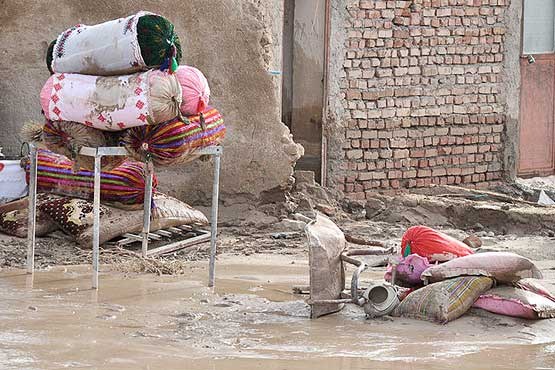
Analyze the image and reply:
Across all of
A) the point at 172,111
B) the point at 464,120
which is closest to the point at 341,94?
the point at 464,120

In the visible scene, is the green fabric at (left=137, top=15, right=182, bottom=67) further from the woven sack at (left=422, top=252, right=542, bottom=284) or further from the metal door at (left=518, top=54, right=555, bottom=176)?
the metal door at (left=518, top=54, right=555, bottom=176)

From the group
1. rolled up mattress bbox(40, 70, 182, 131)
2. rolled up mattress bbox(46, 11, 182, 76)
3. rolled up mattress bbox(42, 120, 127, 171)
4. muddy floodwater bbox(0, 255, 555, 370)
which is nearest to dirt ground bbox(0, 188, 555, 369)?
muddy floodwater bbox(0, 255, 555, 370)

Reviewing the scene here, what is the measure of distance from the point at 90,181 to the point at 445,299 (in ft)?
9.64

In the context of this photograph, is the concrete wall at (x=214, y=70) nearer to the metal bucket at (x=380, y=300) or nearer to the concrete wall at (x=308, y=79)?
the concrete wall at (x=308, y=79)

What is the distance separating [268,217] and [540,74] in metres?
4.11

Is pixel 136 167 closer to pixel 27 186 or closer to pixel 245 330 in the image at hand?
pixel 27 186

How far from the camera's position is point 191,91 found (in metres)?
6.82

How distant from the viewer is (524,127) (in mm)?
12023

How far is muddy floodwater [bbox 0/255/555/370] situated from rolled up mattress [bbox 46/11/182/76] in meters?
1.27

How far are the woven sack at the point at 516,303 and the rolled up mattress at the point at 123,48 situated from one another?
2.11 m

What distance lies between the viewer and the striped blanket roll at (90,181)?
803cm

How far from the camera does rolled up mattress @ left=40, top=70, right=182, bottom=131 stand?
6.52 metres

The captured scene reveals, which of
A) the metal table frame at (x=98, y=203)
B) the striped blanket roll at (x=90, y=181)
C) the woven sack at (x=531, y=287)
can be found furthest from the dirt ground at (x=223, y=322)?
the striped blanket roll at (x=90, y=181)

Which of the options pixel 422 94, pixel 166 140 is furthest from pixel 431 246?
pixel 422 94
